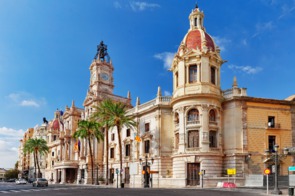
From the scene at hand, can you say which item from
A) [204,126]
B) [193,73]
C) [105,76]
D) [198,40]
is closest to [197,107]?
[204,126]

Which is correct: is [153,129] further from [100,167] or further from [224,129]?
[100,167]

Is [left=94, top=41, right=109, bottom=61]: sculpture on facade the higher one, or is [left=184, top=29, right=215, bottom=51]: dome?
[left=94, top=41, right=109, bottom=61]: sculpture on facade

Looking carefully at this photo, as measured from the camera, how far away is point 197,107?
171 feet

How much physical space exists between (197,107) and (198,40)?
1075 centimetres

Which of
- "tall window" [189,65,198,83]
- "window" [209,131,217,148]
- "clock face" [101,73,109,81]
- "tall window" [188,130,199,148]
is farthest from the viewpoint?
"clock face" [101,73,109,81]

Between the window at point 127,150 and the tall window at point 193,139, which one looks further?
the window at point 127,150

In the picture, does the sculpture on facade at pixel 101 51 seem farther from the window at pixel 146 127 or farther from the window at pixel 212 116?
the window at pixel 212 116

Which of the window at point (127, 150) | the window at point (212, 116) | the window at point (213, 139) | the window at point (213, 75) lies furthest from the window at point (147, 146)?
the window at point (213, 75)

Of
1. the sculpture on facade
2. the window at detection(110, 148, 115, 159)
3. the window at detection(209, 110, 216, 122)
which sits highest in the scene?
the sculpture on facade

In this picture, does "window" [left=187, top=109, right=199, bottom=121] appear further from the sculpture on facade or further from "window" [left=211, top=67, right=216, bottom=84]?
the sculpture on facade

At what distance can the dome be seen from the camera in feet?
180

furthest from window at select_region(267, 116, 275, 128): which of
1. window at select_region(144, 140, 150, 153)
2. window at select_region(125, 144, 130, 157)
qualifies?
window at select_region(125, 144, 130, 157)

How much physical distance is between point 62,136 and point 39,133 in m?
52.4

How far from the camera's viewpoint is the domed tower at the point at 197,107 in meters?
50.8
